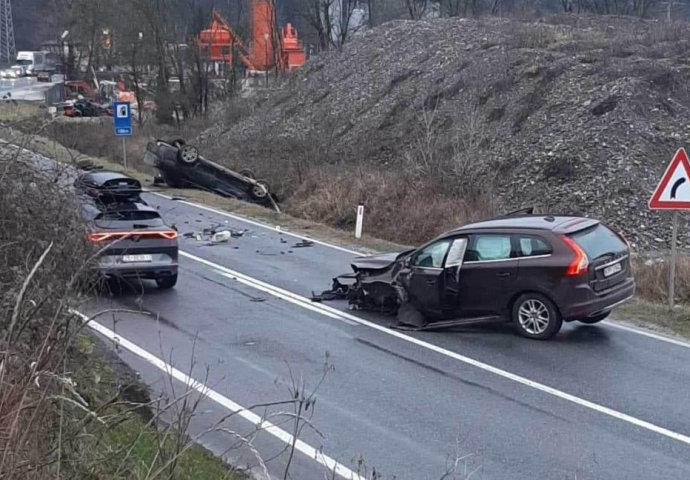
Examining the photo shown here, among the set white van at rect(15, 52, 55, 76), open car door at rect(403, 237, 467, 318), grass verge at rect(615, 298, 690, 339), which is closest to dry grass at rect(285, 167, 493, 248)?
grass verge at rect(615, 298, 690, 339)

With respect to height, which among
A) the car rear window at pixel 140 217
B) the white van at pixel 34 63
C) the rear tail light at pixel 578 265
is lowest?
the white van at pixel 34 63

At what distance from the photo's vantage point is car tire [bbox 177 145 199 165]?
109ft

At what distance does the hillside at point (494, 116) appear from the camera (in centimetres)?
2786

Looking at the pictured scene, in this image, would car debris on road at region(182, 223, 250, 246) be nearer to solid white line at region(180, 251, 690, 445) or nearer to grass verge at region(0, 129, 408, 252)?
grass verge at region(0, 129, 408, 252)

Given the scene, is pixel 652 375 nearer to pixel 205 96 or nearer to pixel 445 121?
pixel 445 121

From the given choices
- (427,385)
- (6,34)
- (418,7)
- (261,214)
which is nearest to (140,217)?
(427,385)

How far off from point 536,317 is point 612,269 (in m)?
1.20

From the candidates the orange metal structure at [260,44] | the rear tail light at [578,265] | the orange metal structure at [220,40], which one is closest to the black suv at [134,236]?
the rear tail light at [578,265]

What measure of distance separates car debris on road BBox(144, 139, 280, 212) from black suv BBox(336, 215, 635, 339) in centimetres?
1893

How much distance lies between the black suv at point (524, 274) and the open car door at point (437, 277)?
14mm

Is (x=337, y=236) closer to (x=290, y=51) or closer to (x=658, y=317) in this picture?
(x=658, y=317)

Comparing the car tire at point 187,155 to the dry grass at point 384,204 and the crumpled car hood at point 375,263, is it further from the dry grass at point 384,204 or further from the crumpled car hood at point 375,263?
the crumpled car hood at point 375,263

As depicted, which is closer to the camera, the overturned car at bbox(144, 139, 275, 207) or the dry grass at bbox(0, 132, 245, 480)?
the dry grass at bbox(0, 132, 245, 480)

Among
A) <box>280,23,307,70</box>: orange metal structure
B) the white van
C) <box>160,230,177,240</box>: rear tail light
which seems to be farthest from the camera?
the white van
